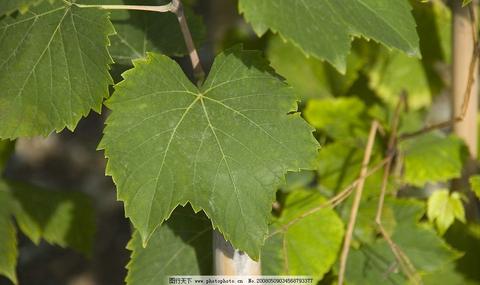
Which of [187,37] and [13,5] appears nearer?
[13,5]

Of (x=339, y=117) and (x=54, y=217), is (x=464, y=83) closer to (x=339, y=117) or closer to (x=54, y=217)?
(x=339, y=117)

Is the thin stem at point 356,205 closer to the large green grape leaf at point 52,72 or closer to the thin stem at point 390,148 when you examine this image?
the thin stem at point 390,148

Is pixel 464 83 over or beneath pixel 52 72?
beneath

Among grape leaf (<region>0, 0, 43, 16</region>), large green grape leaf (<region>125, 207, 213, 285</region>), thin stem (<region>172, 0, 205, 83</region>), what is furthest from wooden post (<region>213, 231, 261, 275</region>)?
grape leaf (<region>0, 0, 43, 16</region>)

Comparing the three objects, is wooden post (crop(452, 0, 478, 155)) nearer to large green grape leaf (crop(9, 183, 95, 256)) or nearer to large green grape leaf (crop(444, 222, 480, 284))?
large green grape leaf (crop(444, 222, 480, 284))

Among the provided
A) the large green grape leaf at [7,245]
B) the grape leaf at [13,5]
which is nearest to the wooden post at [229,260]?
the grape leaf at [13,5]

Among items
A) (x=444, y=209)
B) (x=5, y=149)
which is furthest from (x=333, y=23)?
(x=5, y=149)
